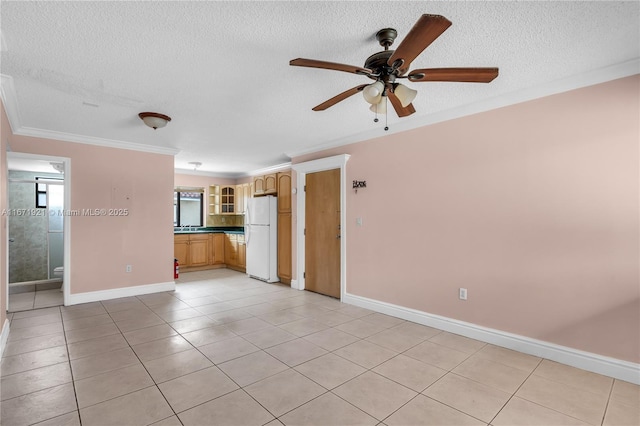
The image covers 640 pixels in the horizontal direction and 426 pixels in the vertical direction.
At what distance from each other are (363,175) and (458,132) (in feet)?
4.44

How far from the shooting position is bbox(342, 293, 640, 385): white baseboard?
7.88 ft

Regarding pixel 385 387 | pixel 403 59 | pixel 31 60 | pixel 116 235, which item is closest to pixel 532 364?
pixel 385 387

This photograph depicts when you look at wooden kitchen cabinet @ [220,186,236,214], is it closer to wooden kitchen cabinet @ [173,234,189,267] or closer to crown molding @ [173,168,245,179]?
crown molding @ [173,168,245,179]

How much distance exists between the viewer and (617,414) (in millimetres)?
1992

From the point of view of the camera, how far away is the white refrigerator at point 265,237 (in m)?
5.95

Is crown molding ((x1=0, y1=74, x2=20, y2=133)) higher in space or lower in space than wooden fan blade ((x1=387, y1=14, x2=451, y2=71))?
higher

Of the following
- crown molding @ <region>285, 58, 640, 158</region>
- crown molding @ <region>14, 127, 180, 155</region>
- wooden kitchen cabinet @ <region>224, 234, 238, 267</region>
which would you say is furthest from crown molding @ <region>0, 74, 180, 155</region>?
crown molding @ <region>285, 58, 640, 158</region>

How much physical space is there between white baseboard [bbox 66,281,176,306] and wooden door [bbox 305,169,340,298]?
2.39 m

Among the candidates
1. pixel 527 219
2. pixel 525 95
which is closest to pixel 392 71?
pixel 525 95

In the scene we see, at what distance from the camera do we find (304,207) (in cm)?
532

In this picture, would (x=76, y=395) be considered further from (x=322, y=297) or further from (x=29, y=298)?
(x=29, y=298)

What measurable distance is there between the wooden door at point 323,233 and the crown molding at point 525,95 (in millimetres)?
1052

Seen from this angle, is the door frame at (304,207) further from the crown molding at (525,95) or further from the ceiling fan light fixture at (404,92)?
the ceiling fan light fixture at (404,92)

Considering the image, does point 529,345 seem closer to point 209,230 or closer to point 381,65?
point 381,65
